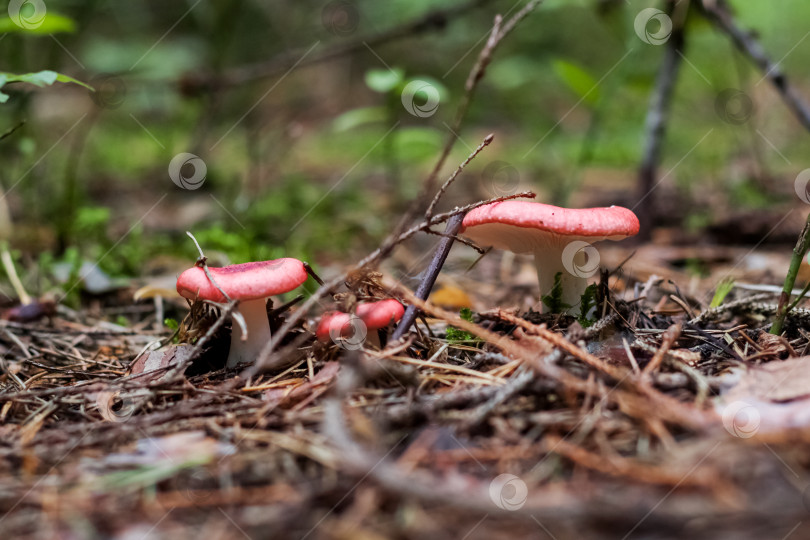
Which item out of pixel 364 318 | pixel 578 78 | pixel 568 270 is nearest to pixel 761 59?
pixel 578 78

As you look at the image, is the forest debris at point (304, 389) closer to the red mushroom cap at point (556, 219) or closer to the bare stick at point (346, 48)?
the red mushroom cap at point (556, 219)

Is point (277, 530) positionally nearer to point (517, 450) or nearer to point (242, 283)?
point (517, 450)

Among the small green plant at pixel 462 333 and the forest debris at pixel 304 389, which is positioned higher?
the small green plant at pixel 462 333

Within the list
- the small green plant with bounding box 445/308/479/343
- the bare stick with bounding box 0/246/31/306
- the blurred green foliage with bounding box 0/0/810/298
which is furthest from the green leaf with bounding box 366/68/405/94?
the bare stick with bounding box 0/246/31/306

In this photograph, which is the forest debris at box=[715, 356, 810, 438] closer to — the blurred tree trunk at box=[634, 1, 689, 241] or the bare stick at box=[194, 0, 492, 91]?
the blurred tree trunk at box=[634, 1, 689, 241]

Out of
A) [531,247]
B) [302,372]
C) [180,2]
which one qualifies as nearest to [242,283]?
[302,372]

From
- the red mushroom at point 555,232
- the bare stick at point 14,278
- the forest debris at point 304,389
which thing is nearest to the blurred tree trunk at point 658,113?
the red mushroom at point 555,232
